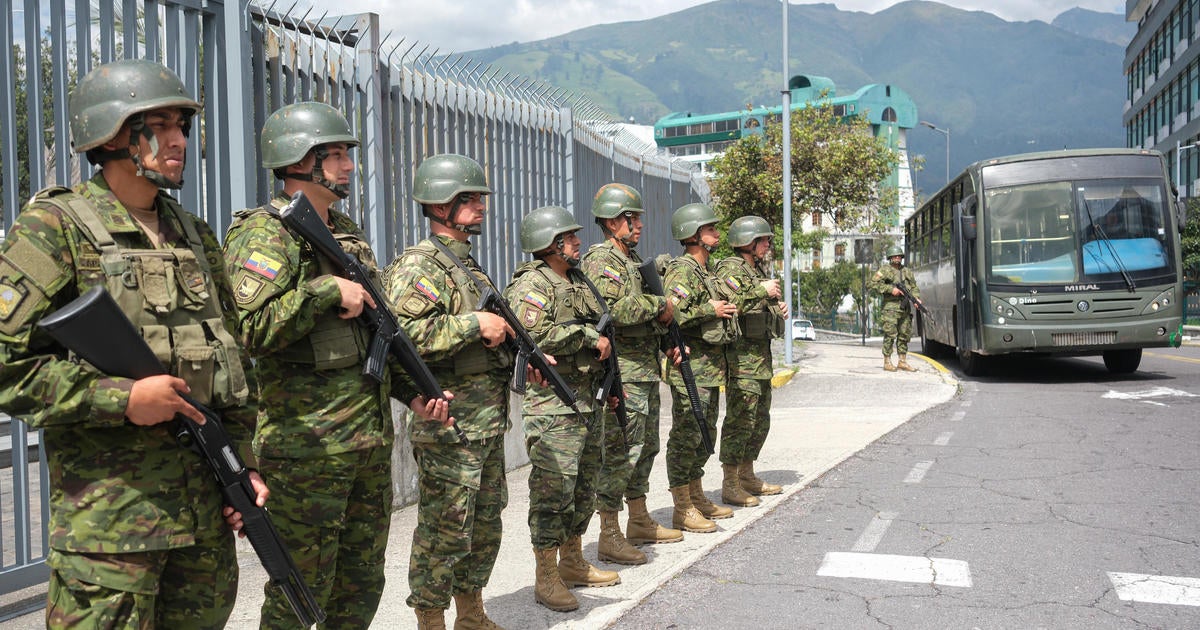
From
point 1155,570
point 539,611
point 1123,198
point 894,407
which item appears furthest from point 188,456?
point 1123,198

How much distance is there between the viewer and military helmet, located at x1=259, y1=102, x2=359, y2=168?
3.53 meters

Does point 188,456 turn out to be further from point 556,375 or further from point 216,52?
point 216,52

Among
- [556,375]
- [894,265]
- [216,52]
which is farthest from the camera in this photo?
[894,265]

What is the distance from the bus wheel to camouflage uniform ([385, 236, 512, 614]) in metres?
13.2

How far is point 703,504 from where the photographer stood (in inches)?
268

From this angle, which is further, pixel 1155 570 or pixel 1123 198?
pixel 1123 198

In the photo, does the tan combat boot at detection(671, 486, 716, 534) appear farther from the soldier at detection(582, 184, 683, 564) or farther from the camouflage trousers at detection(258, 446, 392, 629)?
the camouflage trousers at detection(258, 446, 392, 629)

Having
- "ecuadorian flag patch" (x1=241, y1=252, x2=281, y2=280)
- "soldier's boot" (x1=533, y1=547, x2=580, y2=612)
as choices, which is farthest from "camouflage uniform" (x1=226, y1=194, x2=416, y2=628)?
"soldier's boot" (x1=533, y1=547, x2=580, y2=612)

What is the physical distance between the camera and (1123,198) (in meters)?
14.2

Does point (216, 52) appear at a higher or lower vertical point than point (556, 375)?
higher

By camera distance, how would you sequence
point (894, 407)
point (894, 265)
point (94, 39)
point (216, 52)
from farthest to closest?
point (894, 265) < point (894, 407) < point (216, 52) < point (94, 39)

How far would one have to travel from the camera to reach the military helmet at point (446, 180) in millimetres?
4359

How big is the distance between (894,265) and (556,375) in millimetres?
14088

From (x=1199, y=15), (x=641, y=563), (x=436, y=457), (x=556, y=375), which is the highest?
(x=1199, y=15)
